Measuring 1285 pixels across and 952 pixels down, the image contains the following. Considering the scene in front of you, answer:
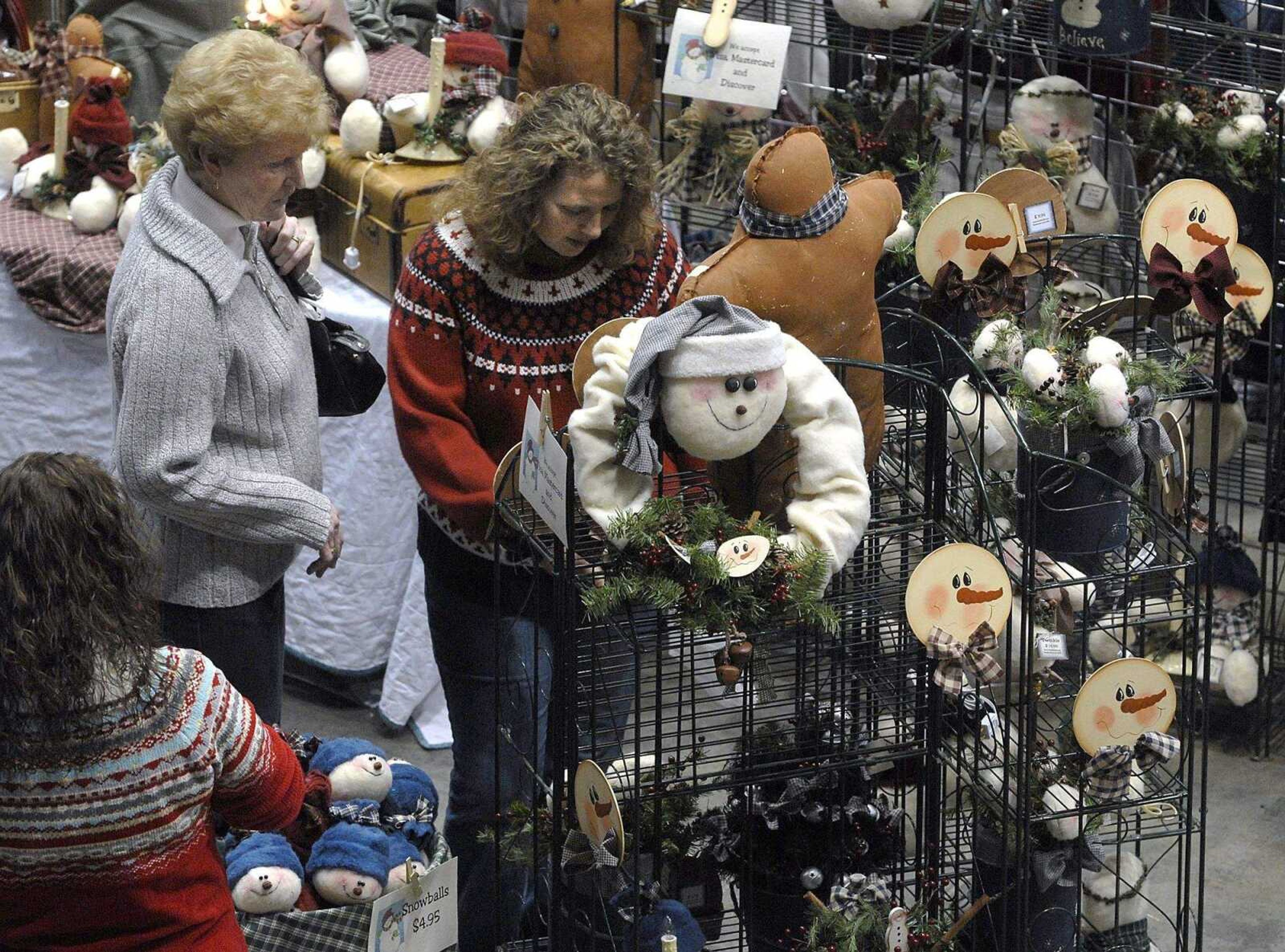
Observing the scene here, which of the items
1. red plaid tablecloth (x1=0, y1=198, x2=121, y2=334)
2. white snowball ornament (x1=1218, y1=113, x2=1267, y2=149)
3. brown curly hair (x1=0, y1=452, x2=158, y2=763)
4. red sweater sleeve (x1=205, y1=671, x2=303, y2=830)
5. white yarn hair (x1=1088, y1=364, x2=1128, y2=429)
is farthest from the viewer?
red plaid tablecloth (x1=0, y1=198, x2=121, y2=334)

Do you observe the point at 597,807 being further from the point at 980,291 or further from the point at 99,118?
the point at 99,118

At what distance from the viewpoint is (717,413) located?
1810 millimetres

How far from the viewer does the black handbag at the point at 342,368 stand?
240 cm

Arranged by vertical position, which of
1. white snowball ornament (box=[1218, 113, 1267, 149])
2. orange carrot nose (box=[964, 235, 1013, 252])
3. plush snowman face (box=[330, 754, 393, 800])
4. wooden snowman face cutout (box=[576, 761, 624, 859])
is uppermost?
orange carrot nose (box=[964, 235, 1013, 252])

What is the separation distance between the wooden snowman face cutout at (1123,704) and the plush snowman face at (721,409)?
1.63 feet

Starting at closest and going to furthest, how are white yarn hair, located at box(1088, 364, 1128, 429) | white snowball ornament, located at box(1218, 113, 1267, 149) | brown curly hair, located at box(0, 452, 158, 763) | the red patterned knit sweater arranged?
brown curly hair, located at box(0, 452, 158, 763), white yarn hair, located at box(1088, 364, 1128, 429), the red patterned knit sweater, white snowball ornament, located at box(1218, 113, 1267, 149)

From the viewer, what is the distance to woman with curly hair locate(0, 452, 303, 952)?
162cm

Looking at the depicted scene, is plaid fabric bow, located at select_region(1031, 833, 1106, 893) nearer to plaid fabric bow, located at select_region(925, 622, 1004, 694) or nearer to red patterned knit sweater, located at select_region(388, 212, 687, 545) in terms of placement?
plaid fabric bow, located at select_region(925, 622, 1004, 694)

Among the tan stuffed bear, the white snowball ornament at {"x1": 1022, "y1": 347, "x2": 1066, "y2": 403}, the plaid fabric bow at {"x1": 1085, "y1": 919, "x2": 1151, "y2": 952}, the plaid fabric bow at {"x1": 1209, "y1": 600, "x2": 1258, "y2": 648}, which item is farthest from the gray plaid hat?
the plaid fabric bow at {"x1": 1209, "y1": 600, "x2": 1258, "y2": 648}

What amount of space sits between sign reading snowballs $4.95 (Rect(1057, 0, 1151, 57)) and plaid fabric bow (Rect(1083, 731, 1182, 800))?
56.9 inches

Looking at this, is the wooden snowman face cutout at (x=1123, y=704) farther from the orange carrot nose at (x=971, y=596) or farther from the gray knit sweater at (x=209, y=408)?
the gray knit sweater at (x=209, y=408)

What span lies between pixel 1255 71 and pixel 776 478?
75.8 inches

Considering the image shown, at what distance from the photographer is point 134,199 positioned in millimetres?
3547

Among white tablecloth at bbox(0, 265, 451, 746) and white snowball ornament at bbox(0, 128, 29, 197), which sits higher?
white snowball ornament at bbox(0, 128, 29, 197)
